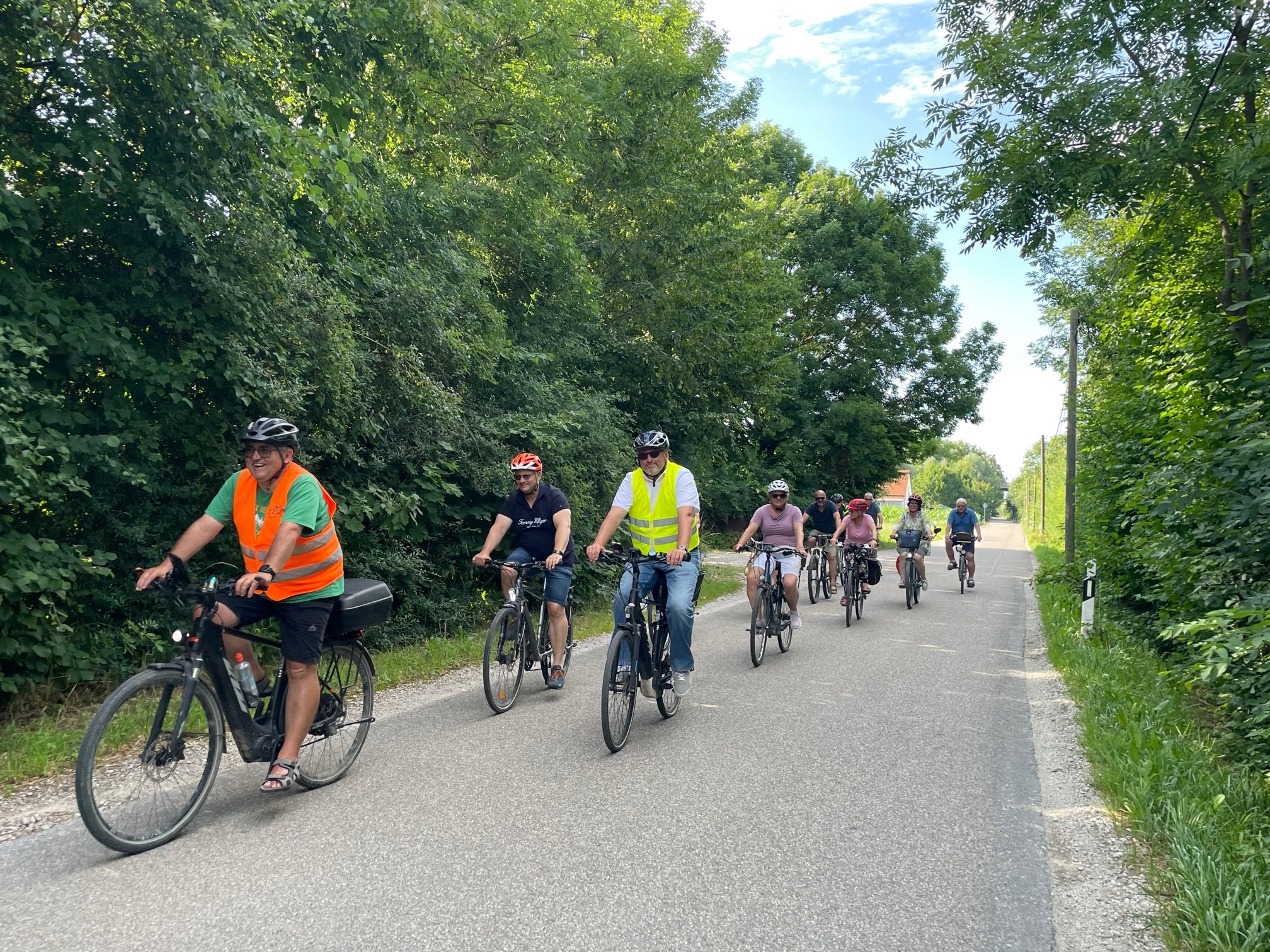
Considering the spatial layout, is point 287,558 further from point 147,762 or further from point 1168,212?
point 1168,212

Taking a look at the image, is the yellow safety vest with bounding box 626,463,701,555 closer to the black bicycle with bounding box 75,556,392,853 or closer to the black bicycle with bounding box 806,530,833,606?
the black bicycle with bounding box 75,556,392,853

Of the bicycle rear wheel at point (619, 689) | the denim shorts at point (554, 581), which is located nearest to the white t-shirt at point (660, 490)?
the bicycle rear wheel at point (619, 689)

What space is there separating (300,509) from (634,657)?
101 inches

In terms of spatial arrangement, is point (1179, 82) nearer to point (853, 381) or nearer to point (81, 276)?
point (81, 276)

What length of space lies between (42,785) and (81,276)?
12.1ft

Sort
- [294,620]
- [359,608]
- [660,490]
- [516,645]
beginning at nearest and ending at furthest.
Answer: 1. [294,620]
2. [359,608]
3. [660,490]
4. [516,645]

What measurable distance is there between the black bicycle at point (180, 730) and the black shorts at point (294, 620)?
13cm

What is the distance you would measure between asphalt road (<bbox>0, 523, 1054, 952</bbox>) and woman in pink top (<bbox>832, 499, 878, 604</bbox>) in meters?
6.39

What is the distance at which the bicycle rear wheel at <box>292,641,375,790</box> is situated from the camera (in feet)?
15.9

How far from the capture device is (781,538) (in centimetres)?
999

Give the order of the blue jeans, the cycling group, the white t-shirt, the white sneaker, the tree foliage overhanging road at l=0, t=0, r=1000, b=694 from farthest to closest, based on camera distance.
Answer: the white sneaker → the white t-shirt → the blue jeans → the tree foliage overhanging road at l=0, t=0, r=1000, b=694 → the cycling group

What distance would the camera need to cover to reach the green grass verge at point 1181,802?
3.18 meters

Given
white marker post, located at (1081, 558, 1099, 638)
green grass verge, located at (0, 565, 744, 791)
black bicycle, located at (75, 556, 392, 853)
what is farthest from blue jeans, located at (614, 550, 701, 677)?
white marker post, located at (1081, 558, 1099, 638)

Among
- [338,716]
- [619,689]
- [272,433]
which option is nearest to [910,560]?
[619,689]
